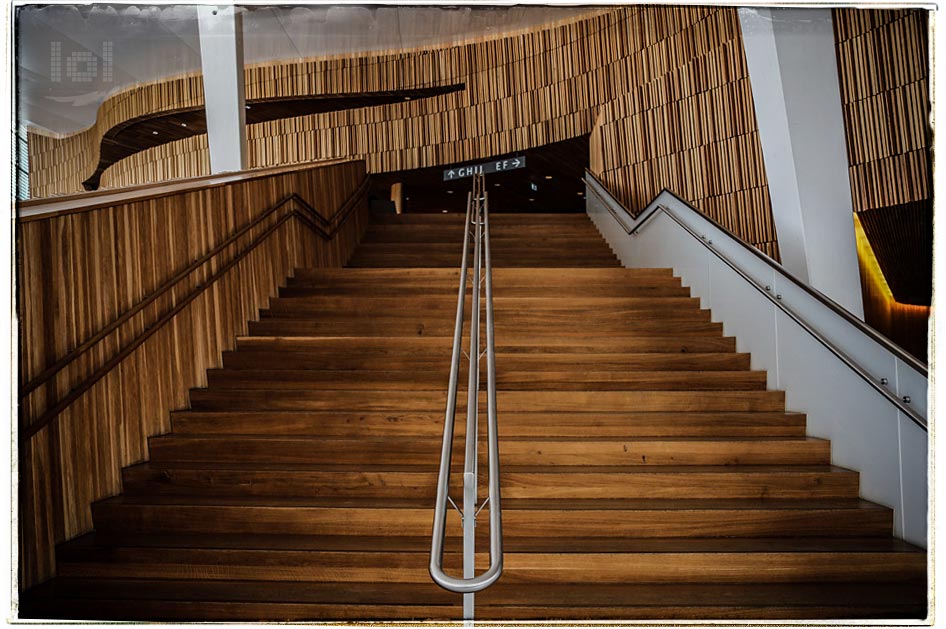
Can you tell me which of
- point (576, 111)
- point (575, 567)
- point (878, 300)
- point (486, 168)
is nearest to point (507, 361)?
point (575, 567)

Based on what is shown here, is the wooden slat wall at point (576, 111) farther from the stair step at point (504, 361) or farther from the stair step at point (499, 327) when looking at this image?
the stair step at point (504, 361)

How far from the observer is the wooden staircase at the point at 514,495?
2.71 meters

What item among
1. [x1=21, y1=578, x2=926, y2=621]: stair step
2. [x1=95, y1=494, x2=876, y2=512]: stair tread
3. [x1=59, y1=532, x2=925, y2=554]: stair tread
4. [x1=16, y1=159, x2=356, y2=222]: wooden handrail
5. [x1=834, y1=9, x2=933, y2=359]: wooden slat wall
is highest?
[x1=834, y1=9, x2=933, y2=359]: wooden slat wall

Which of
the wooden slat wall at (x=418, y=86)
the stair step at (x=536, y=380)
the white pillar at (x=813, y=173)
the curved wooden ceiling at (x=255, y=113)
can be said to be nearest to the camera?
the stair step at (x=536, y=380)

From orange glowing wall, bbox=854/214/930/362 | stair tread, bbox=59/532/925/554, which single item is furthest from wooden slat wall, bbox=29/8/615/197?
stair tread, bbox=59/532/925/554

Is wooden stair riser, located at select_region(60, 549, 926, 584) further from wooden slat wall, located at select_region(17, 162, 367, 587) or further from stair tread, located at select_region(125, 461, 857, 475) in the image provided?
stair tread, located at select_region(125, 461, 857, 475)

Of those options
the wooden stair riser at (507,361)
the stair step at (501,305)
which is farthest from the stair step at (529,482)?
the stair step at (501,305)

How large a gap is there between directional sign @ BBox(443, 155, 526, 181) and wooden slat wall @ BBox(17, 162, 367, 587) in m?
7.46

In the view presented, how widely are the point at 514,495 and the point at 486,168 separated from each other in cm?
988

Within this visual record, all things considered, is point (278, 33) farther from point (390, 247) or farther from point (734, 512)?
point (734, 512)

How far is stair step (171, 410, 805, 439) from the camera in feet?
12.6

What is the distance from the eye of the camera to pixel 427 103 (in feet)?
42.8

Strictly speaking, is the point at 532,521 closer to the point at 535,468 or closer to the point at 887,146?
the point at 535,468

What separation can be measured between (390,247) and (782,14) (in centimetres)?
491
